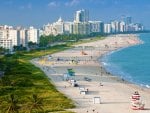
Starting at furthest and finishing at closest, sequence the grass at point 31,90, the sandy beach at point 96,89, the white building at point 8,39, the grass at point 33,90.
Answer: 1. the white building at point 8,39
2. the grass at point 33,90
3. the sandy beach at point 96,89
4. the grass at point 31,90

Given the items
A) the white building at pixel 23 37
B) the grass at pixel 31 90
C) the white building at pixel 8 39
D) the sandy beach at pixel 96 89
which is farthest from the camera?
the white building at pixel 23 37

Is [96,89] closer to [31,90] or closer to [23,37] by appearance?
[31,90]

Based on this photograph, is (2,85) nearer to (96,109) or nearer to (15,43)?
(96,109)

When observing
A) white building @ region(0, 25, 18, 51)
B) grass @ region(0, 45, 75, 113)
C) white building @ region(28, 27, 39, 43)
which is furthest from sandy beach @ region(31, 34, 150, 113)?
white building @ region(28, 27, 39, 43)

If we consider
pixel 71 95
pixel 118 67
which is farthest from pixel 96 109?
pixel 118 67

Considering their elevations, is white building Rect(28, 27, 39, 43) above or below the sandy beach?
above

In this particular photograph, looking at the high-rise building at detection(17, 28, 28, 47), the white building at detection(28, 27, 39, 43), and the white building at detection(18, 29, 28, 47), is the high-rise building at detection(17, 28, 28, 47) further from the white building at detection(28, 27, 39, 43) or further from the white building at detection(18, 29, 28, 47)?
the white building at detection(28, 27, 39, 43)

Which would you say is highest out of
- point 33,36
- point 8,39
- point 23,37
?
point 33,36

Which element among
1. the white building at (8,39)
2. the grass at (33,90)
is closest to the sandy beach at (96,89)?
the grass at (33,90)

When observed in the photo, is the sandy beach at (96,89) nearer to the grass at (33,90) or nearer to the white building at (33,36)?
the grass at (33,90)

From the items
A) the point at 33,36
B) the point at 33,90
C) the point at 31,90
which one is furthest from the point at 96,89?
the point at 33,36

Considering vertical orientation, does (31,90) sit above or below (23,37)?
below
